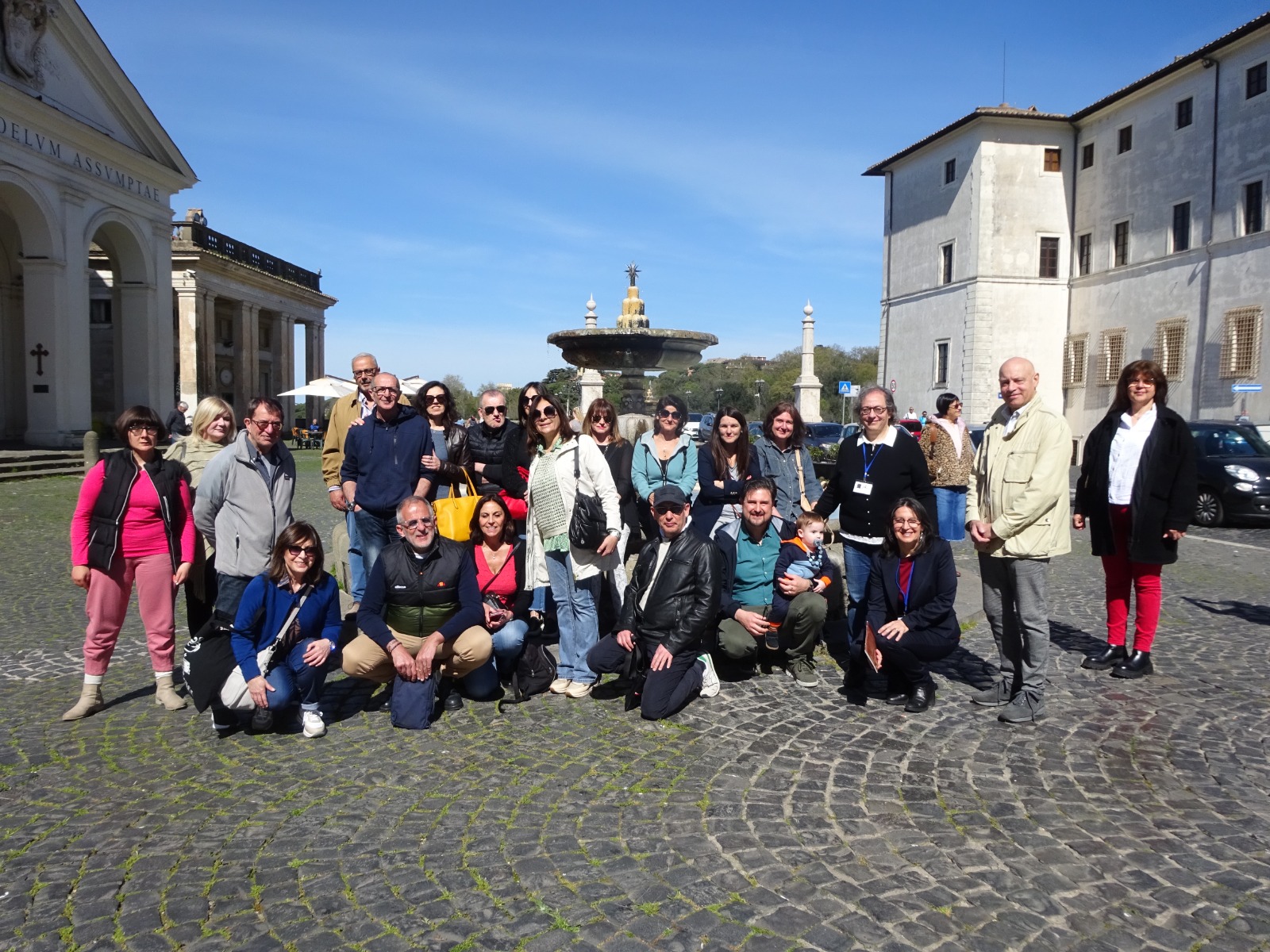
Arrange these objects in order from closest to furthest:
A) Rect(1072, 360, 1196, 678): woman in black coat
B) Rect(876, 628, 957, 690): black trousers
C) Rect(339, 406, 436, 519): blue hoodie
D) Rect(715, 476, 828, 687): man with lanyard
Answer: Rect(876, 628, 957, 690): black trousers
Rect(1072, 360, 1196, 678): woman in black coat
Rect(715, 476, 828, 687): man with lanyard
Rect(339, 406, 436, 519): blue hoodie

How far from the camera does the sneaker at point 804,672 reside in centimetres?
628

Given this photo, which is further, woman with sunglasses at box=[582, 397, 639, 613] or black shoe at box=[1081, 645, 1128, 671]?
woman with sunglasses at box=[582, 397, 639, 613]

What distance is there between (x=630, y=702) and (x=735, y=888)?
7.52 ft

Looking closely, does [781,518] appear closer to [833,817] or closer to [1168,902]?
[833,817]

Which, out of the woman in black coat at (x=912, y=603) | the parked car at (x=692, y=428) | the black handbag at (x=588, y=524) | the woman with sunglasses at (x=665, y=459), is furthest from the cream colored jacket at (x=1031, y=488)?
the parked car at (x=692, y=428)

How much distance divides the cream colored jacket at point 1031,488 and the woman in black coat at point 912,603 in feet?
1.03

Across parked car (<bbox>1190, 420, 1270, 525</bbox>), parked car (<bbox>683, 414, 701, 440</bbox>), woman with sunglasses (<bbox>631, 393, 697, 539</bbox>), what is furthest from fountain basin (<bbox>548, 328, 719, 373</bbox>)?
woman with sunglasses (<bbox>631, 393, 697, 539</bbox>)

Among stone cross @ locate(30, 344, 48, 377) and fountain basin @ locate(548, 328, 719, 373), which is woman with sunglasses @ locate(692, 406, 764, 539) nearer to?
fountain basin @ locate(548, 328, 719, 373)

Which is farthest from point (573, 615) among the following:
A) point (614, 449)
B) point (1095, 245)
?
point (1095, 245)

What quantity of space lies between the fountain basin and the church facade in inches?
729

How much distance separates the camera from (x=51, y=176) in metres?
23.8

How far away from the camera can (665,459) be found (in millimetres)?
7344

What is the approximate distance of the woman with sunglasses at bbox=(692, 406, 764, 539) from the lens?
7.14 metres

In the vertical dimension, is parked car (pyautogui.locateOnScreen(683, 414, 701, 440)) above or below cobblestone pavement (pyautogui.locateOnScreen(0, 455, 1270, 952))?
above
